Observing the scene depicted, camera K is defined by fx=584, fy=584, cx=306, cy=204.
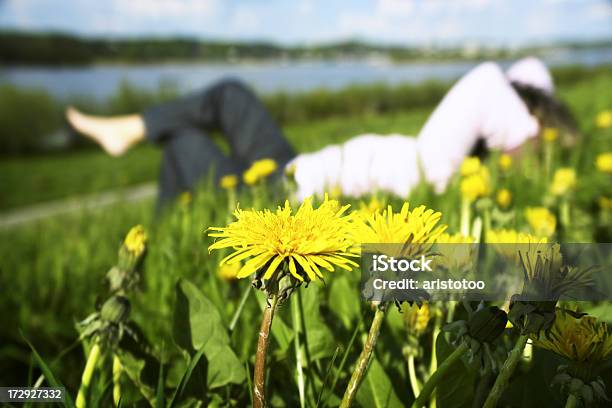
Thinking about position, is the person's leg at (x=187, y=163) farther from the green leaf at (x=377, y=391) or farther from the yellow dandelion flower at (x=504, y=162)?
the green leaf at (x=377, y=391)

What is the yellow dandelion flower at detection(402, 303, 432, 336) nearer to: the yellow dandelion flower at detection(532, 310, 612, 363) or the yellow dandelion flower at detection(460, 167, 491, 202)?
the yellow dandelion flower at detection(532, 310, 612, 363)

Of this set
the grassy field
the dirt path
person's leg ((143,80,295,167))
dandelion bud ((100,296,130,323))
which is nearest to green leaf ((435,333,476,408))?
the grassy field

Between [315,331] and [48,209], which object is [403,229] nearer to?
[315,331]

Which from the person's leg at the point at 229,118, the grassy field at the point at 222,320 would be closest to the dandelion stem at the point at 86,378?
the grassy field at the point at 222,320

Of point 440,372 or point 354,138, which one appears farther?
point 354,138

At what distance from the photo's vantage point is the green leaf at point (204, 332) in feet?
1.68

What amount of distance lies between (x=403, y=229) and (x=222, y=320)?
246 mm

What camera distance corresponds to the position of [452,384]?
16.9 inches

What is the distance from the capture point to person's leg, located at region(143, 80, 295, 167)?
2.03 m

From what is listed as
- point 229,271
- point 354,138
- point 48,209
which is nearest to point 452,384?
point 229,271

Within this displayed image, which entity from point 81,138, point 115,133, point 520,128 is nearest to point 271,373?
point 520,128

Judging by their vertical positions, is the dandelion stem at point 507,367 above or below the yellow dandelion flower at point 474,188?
below

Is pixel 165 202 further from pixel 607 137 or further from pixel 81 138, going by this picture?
pixel 81 138

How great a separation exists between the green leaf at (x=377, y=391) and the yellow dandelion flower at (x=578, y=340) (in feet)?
0.44
